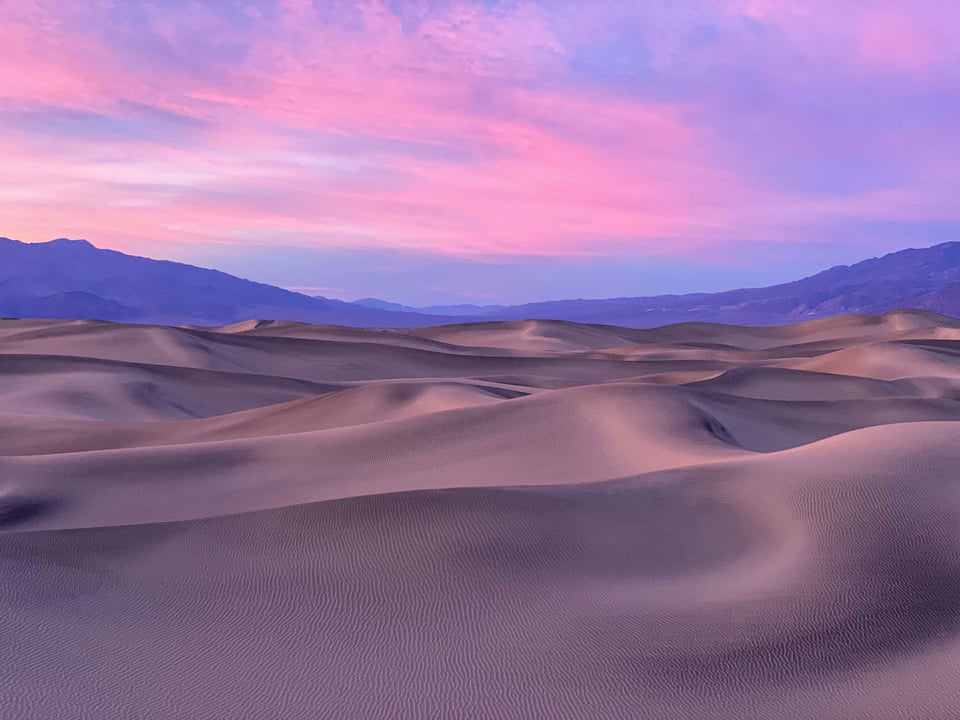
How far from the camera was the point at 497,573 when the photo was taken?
265 inches

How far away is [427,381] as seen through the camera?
62.1 feet

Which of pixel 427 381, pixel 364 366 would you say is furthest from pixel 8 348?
pixel 427 381

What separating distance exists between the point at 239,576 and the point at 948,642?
4425mm

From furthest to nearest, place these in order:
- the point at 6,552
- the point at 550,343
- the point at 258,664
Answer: the point at 550,343
the point at 6,552
the point at 258,664

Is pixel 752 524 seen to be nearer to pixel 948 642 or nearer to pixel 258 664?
pixel 948 642

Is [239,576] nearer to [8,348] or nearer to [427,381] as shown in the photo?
[427,381]

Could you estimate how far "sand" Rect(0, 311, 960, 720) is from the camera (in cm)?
501

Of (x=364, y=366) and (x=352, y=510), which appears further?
(x=364, y=366)

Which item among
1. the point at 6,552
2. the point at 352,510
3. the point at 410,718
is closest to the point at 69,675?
the point at 410,718

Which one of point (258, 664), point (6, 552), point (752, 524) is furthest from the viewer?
point (752, 524)

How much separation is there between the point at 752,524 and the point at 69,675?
492 cm

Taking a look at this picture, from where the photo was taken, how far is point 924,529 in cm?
683

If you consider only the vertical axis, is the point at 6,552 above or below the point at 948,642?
above

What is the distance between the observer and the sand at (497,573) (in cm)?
501
